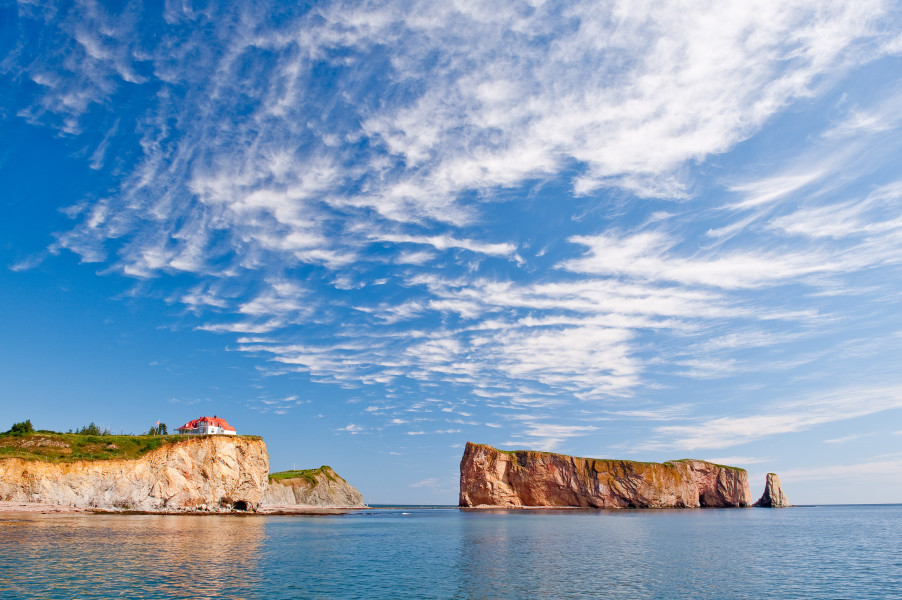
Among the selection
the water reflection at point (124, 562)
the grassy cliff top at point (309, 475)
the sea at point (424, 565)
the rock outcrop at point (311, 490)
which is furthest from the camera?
the grassy cliff top at point (309, 475)

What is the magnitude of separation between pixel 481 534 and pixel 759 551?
30735mm

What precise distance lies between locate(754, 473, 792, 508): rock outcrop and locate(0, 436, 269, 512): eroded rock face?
576 ft

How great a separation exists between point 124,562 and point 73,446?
72917 millimetres

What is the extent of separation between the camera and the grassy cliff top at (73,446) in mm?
87081

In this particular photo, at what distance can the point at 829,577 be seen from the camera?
118 feet

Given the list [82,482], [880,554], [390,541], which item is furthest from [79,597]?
[82,482]

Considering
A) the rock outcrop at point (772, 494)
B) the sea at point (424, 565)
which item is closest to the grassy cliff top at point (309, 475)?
the sea at point (424, 565)

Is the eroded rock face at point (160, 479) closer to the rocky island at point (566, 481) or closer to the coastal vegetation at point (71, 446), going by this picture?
the coastal vegetation at point (71, 446)

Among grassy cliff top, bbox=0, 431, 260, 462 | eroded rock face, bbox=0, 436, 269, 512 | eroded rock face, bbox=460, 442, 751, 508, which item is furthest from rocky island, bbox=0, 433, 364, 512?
eroded rock face, bbox=460, 442, 751, 508

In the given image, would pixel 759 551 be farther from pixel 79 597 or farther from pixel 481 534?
pixel 79 597

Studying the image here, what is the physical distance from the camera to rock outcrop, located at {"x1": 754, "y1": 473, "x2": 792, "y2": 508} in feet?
615

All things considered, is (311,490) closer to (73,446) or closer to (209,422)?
(209,422)

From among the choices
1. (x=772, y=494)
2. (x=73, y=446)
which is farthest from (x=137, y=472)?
(x=772, y=494)

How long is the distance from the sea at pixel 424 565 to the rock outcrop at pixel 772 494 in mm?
144372
